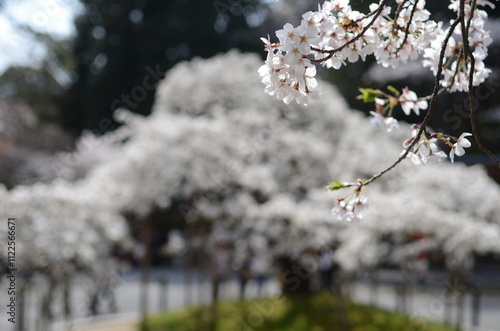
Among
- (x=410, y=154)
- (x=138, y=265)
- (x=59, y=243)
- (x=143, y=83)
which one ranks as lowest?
(x=138, y=265)

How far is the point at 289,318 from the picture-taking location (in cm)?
766

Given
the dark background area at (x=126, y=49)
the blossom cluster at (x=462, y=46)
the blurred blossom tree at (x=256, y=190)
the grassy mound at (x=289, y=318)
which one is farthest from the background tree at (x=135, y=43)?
the blossom cluster at (x=462, y=46)

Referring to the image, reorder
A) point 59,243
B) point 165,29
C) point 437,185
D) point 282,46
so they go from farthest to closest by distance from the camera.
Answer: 1. point 165,29
2. point 437,185
3. point 59,243
4. point 282,46

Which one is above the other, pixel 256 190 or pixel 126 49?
pixel 126 49

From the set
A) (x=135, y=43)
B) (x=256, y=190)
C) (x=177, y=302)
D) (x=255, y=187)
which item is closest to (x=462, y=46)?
(x=255, y=187)

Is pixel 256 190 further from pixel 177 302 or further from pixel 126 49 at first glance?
pixel 126 49

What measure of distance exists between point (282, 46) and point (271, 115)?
7185mm

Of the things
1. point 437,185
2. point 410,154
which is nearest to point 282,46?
point 410,154

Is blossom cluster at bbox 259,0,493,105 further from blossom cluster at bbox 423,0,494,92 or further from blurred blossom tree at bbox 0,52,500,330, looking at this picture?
blurred blossom tree at bbox 0,52,500,330

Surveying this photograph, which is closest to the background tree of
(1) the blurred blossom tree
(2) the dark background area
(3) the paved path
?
(2) the dark background area

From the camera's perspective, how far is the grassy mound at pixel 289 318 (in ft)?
24.1

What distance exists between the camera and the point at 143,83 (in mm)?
21203

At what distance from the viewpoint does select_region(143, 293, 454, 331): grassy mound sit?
24.1ft

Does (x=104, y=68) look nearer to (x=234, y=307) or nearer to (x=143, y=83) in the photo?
(x=143, y=83)
